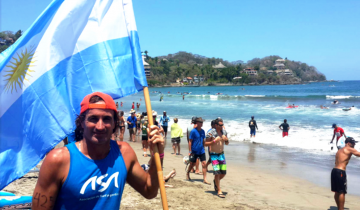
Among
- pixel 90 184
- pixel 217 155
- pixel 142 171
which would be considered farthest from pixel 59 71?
pixel 217 155

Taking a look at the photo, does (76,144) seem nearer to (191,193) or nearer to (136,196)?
(136,196)

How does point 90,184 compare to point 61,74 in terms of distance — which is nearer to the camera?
point 90,184

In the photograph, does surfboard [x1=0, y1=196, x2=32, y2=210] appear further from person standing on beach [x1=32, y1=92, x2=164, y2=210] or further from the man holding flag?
person standing on beach [x1=32, y1=92, x2=164, y2=210]

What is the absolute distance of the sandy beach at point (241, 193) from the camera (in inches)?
284

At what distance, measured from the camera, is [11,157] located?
2.81 m

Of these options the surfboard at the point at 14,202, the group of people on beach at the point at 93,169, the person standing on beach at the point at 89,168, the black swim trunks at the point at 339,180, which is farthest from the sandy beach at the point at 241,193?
the person standing on beach at the point at 89,168

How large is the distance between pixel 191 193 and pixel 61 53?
564 centimetres

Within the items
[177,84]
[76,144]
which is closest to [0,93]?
[76,144]

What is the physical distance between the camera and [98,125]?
7.23ft

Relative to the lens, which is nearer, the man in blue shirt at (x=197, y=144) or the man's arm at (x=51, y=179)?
the man's arm at (x=51, y=179)

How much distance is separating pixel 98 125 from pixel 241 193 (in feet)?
23.9

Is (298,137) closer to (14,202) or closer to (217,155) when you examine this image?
(217,155)

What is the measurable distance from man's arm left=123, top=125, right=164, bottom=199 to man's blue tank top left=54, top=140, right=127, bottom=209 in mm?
153

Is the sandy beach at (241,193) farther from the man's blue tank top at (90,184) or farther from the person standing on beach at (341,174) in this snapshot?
the man's blue tank top at (90,184)
